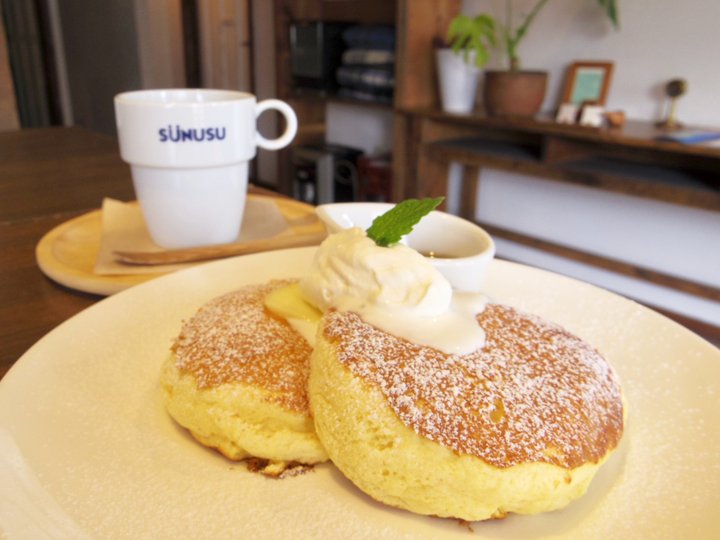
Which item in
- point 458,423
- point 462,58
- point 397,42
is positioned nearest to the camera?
point 458,423

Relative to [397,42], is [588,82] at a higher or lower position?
lower

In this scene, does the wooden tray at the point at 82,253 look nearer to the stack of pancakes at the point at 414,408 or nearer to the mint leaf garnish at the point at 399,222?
the stack of pancakes at the point at 414,408

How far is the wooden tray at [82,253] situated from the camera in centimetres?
91

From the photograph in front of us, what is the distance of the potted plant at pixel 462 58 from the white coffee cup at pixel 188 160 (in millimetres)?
1866

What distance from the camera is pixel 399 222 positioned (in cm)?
71

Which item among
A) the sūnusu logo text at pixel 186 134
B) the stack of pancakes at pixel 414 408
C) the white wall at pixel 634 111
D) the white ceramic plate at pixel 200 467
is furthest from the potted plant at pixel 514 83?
the stack of pancakes at pixel 414 408

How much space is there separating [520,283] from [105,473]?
2.19 feet

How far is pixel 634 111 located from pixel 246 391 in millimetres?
2500

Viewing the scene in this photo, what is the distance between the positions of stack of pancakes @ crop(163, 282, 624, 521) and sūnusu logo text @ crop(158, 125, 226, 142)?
16.9 inches

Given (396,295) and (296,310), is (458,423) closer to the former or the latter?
(396,295)

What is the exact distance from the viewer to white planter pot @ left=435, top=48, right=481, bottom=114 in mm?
2789

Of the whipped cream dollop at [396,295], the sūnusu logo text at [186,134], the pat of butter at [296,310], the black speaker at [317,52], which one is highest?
the black speaker at [317,52]

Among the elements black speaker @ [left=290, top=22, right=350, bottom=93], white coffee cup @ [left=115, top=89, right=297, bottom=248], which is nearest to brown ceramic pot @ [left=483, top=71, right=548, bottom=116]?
black speaker @ [left=290, top=22, right=350, bottom=93]

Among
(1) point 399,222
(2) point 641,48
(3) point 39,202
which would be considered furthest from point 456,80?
(1) point 399,222
